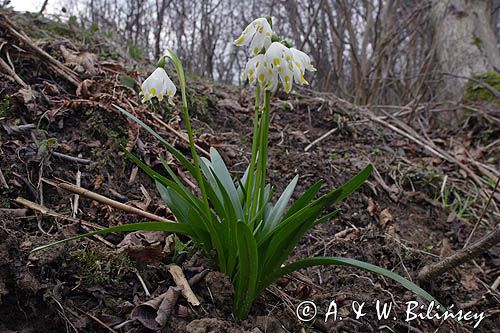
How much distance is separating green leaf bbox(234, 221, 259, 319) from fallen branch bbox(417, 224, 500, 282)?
84 centimetres

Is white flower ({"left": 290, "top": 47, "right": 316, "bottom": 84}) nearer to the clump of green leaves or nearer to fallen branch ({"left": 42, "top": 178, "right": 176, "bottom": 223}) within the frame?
the clump of green leaves

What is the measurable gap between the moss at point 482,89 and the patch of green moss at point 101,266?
4012 mm

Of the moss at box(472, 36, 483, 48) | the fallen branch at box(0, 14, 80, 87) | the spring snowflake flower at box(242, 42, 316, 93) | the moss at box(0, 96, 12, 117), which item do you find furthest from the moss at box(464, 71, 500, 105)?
the moss at box(0, 96, 12, 117)

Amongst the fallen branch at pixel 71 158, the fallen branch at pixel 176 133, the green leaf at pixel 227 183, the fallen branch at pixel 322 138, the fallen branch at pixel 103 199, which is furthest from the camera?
the fallen branch at pixel 322 138

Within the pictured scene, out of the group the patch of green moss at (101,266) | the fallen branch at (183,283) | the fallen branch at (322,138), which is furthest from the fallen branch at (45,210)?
the fallen branch at (322,138)

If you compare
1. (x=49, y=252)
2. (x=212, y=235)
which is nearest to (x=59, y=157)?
(x=49, y=252)

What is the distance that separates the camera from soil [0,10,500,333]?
1386mm

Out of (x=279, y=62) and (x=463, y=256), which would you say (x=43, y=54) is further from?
(x=463, y=256)

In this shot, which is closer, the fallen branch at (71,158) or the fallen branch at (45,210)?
the fallen branch at (45,210)

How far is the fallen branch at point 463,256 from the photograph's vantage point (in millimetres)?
1571

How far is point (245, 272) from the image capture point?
1.42m

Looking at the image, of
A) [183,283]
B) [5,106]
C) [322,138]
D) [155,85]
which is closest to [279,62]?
[155,85]

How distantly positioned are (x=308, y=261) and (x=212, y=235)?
1.09 feet

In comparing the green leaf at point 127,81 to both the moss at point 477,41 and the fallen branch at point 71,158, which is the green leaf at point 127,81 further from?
the moss at point 477,41
